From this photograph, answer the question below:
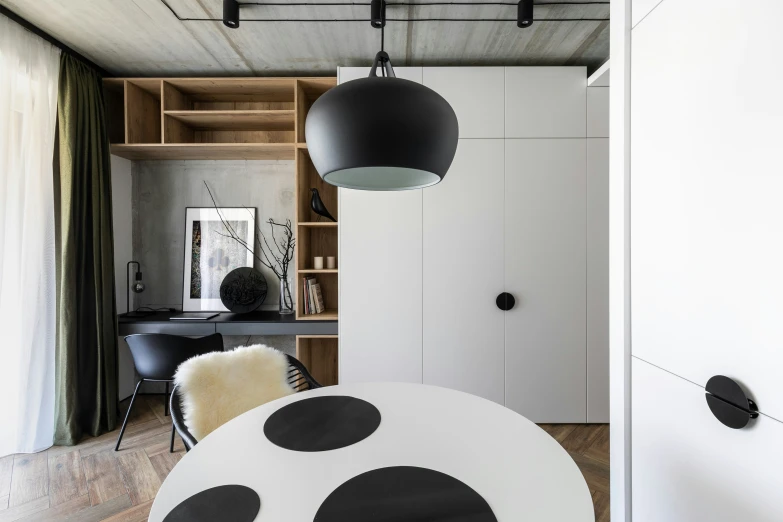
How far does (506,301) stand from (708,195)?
64.6 inches

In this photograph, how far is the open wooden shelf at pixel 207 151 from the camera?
2.64m

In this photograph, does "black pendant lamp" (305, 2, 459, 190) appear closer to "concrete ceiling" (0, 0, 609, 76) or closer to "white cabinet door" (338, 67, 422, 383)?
"concrete ceiling" (0, 0, 609, 76)

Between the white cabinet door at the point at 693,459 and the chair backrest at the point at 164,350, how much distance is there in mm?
2098

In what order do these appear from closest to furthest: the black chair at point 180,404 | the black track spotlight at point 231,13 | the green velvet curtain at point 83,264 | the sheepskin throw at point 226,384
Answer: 1. the black chair at point 180,404
2. the sheepskin throw at point 226,384
3. the black track spotlight at point 231,13
4. the green velvet curtain at point 83,264

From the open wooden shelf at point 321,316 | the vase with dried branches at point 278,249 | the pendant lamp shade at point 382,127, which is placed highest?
the pendant lamp shade at point 382,127

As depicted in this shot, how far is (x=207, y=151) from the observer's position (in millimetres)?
2777

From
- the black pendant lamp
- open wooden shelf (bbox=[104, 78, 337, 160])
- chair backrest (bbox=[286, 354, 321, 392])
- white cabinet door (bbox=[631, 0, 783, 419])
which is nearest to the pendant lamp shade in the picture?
the black pendant lamp

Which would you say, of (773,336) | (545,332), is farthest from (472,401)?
(545,332)

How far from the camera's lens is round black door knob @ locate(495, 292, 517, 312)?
2.52 meters

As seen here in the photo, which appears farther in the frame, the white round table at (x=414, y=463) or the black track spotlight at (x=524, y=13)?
the black track spotlight at (x=524, y=13)

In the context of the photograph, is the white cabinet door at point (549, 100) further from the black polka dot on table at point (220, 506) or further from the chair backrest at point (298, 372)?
the black polka dot on table at point (220, 506)

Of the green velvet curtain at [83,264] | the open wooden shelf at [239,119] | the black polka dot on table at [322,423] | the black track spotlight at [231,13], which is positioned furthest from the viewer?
the open wooden shelf at [239,119]

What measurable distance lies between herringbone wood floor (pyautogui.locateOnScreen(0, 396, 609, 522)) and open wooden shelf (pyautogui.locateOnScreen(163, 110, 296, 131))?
226cm

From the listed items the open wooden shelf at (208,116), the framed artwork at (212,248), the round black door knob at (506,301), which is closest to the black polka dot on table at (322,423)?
the round black door knob at (506,301)
